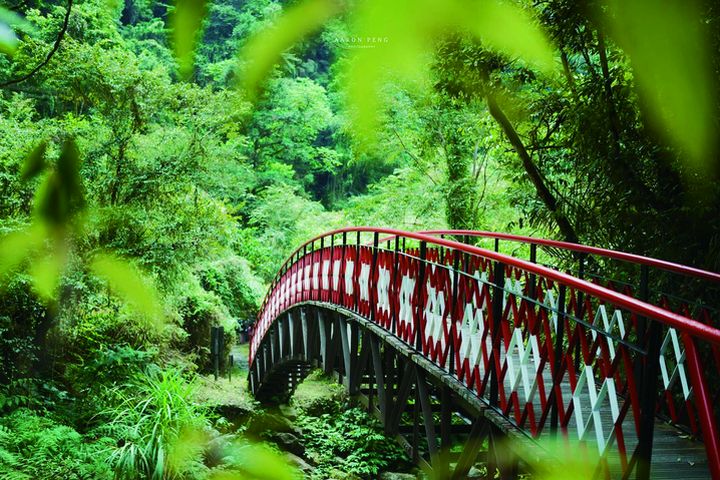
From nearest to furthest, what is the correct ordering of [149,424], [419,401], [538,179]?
[419,401]
[149,424]
[538,179]

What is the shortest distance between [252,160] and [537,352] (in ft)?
7.98

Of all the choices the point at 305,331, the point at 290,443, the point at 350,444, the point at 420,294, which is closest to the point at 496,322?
the point at 420,294

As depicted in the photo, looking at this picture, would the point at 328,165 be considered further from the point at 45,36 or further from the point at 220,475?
the point at 220,475

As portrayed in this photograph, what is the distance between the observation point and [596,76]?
5461 millimetres

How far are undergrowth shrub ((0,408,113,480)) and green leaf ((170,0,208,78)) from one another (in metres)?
4.99

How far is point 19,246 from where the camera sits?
83cm

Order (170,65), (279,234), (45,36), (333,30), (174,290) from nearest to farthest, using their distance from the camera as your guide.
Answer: (333,30) → (170,65) → (45,36) → (174,290) → (279,234)

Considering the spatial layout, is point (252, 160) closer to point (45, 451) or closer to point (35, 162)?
point (35, 162)

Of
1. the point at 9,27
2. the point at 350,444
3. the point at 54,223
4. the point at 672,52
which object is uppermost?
the point at 9,27

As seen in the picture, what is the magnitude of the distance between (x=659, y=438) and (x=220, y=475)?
2.88 meters

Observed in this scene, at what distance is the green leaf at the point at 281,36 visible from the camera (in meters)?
0.63

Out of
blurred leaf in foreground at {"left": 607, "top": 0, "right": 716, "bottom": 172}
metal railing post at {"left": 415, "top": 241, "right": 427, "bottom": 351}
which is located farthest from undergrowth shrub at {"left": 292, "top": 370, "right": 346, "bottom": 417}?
blurred leaf in foreground at {"left": 607, "top": 0, "right": 716, "bottom": 172}

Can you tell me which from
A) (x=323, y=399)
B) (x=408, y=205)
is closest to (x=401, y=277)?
(x=408, y=205)

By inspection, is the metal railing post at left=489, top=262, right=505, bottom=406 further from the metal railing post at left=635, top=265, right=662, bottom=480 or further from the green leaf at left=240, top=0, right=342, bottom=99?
the green leaf at left=240, top=0, right=342, bottom=99
